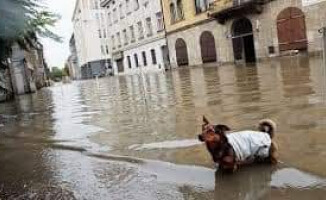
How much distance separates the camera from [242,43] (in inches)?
1223

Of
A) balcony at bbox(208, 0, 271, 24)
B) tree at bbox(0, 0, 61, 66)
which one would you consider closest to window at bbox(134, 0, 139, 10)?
balcony at bbox(208, 0, 271, 24)

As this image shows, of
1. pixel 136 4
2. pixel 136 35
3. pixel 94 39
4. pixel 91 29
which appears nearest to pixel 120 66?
pixel 136 35

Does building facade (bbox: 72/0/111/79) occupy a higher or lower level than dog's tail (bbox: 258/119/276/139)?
higher

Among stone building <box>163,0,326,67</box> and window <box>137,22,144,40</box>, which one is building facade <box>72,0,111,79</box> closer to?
window <box>137,22,144,40</box>

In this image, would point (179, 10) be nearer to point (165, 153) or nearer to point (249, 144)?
point (165, 153)

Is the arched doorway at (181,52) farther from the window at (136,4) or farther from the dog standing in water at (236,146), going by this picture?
the dog standing in water at (236,146)

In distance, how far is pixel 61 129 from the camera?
1072 cm

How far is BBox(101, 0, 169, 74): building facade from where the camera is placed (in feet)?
141

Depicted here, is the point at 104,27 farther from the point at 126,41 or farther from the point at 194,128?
the point at 194,128

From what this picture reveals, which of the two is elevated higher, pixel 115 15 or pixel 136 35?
pixel 115 15

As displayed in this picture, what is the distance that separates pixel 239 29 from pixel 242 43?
1.03 metres

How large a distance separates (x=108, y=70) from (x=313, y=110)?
56.0 m

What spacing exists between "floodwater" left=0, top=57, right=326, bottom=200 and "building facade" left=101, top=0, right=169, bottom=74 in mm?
31106

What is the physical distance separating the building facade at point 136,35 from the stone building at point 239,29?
244 cm
